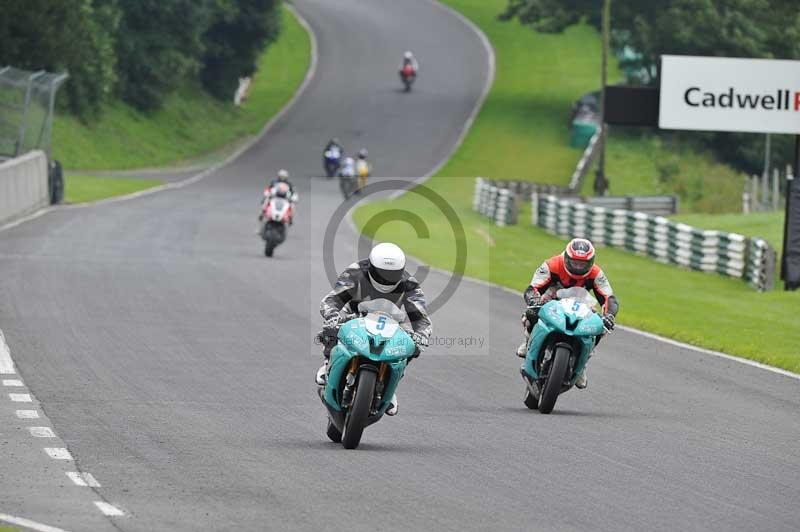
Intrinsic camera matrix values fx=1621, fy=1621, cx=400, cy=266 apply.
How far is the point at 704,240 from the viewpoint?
115 feet

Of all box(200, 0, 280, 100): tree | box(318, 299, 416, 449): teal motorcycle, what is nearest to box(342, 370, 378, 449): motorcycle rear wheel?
box(318, 299, 416, 449): teal motorcycle

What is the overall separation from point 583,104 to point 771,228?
32.6 metres

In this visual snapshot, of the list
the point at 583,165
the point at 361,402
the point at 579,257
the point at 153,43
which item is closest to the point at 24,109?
the point at 579,257

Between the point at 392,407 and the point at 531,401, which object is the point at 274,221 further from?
the point at 392,407

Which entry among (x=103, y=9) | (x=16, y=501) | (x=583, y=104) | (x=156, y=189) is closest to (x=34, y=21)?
(x=156, y=189)

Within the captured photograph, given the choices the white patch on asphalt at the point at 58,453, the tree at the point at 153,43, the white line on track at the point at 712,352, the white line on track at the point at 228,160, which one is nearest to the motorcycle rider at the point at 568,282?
the white line on track at the point at 712,352

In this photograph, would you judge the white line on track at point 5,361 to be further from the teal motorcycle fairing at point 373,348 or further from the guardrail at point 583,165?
the guardrail at point 583,165

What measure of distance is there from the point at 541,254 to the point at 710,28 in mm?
35832

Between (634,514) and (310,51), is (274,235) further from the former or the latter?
(310,51)

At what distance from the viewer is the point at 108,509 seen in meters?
9.01

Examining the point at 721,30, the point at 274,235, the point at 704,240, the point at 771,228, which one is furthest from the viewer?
the point at 721,30

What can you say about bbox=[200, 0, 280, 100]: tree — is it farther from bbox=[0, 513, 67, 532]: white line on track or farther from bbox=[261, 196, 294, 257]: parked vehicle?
bbox=[0, 513, 67, 532]: white line on track

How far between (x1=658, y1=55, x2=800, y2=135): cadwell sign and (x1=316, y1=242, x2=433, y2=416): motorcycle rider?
66.3 ft

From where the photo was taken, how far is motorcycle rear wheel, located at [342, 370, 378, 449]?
36.8 feet
